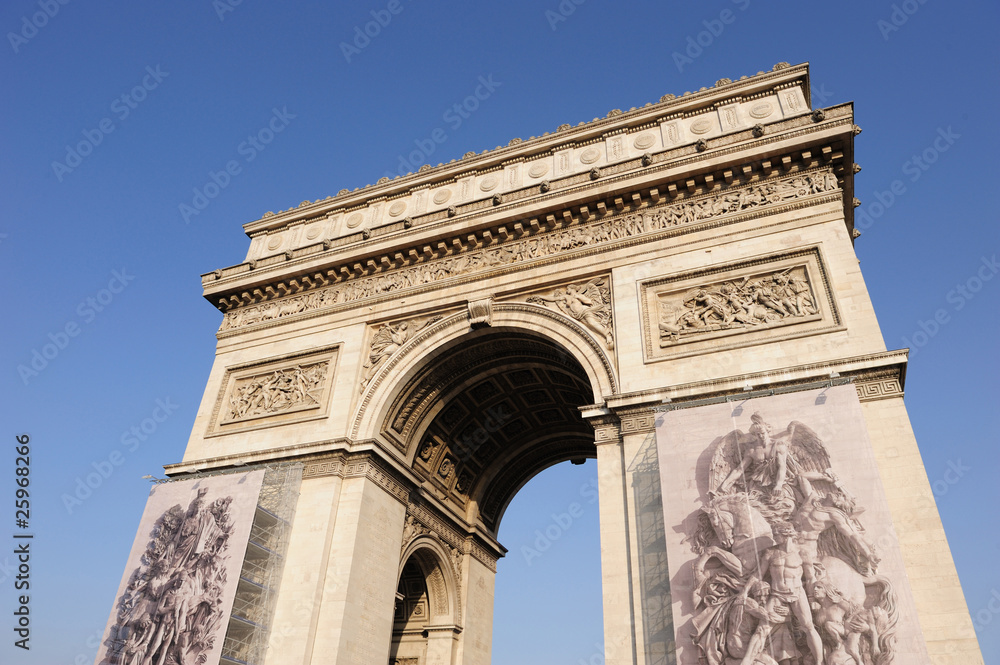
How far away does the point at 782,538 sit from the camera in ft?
32.1

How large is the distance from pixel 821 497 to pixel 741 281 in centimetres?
458

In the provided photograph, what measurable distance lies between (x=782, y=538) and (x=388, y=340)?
948 centimetres

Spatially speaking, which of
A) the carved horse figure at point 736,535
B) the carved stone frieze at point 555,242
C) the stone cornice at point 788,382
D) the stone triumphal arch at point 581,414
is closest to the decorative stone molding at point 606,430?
the stone triumphal arch at point 581,414

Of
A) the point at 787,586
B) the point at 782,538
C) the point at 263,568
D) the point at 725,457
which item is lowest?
the point at 787,586

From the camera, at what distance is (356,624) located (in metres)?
12.9

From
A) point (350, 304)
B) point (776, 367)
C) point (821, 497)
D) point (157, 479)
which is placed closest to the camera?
point (821, 497)

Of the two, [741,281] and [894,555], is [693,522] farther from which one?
[741,281]

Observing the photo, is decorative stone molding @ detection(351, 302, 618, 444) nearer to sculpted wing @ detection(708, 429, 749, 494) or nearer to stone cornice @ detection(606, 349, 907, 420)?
stone cornice @ detection(606, 349, 907, 420)

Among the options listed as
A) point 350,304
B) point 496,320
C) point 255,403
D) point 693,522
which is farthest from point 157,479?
point 693,522

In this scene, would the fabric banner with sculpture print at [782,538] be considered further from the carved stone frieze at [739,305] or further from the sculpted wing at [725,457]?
the carved stone frieze at [739,305]

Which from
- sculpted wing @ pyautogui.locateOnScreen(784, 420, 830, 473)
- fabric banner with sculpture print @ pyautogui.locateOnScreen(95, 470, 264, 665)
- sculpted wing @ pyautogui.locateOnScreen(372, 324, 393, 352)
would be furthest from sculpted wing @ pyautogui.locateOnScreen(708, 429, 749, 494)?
fabric banner with sculpture print @ pyautogui.locateOnScreen(95, 470, 264, 665)

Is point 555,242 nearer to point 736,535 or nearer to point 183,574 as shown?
point 736,535

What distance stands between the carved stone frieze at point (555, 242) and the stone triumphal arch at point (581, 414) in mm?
60

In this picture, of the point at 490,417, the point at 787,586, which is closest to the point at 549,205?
the point at 490,417
